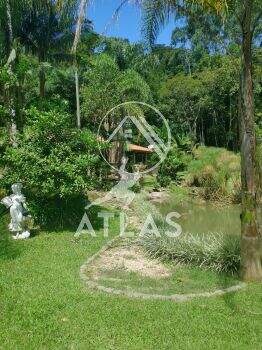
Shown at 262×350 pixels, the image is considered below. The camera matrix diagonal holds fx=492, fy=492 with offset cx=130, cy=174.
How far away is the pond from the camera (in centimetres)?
1412

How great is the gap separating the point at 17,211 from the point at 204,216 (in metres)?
8.25

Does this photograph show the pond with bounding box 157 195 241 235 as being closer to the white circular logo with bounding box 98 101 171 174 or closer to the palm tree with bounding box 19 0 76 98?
the white circular logo with bounding box 98 101 171 174

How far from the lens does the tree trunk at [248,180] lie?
744 centimetres

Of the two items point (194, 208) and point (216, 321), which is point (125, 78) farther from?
point (216, 321)

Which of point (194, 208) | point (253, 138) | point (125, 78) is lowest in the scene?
point (194, 208)

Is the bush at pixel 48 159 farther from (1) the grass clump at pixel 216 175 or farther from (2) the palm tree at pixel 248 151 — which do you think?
(1) the grass clump at pixel 216 175

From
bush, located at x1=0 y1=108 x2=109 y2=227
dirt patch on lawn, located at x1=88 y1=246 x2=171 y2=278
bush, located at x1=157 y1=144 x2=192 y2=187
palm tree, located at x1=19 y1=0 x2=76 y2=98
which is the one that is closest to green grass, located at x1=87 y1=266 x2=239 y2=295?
dirt patch on lawn, located at x1=88 y1=246 x2=171 y2=278

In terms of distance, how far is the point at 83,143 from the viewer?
448 inches

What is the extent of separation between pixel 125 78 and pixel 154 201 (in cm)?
545

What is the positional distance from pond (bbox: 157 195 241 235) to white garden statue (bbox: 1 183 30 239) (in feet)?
15.9

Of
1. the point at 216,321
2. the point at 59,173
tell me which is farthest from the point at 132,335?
the point at 59,173

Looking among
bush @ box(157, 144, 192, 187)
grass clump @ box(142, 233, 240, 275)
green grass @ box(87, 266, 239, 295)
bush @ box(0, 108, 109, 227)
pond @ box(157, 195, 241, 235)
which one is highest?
bush @ box(0, 108, 109, 227)

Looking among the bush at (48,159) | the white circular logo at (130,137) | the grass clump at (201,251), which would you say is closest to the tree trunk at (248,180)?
the grass clump at (201,251)

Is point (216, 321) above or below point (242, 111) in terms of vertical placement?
below
